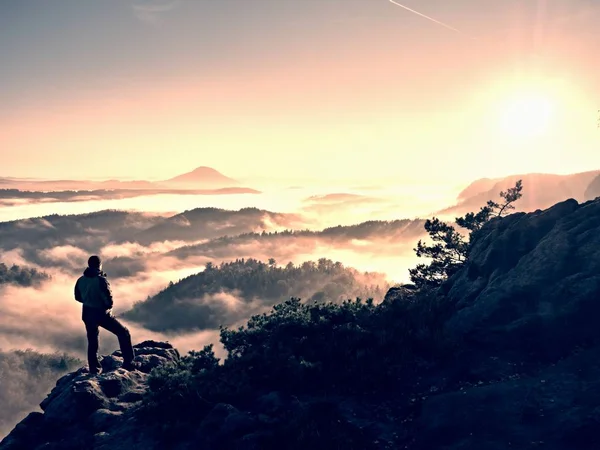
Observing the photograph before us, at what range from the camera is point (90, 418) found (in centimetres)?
1474

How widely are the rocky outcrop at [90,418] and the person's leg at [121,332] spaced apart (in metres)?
0.54

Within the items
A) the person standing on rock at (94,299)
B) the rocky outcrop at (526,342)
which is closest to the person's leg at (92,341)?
the person standing on rock at (94,299)

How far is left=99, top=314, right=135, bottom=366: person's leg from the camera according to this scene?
51.8ft

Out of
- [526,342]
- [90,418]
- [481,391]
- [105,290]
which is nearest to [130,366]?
[90,418]

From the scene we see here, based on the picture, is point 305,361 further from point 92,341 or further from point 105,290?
point 92,341

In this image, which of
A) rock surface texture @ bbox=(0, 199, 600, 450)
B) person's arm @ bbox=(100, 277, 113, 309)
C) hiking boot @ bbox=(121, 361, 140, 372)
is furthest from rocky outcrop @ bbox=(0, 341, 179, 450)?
person's arm @ bbox=(100, 277, 113, 309)

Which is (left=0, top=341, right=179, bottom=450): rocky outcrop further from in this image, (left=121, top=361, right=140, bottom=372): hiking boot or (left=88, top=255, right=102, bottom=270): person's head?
(left=88, top=255, right=102, bottom=270): person's head

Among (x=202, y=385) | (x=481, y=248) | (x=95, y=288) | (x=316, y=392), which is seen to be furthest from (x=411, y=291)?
(x=95, y=288)

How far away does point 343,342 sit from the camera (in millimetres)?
15016

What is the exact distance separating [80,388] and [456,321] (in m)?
13.3

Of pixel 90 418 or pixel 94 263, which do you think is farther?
pixel 94 263

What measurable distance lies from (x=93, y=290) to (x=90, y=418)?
4107 mm

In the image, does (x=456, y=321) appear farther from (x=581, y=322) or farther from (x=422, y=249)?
(x=422, y=249)

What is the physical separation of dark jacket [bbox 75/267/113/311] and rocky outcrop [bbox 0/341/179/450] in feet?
9.15
